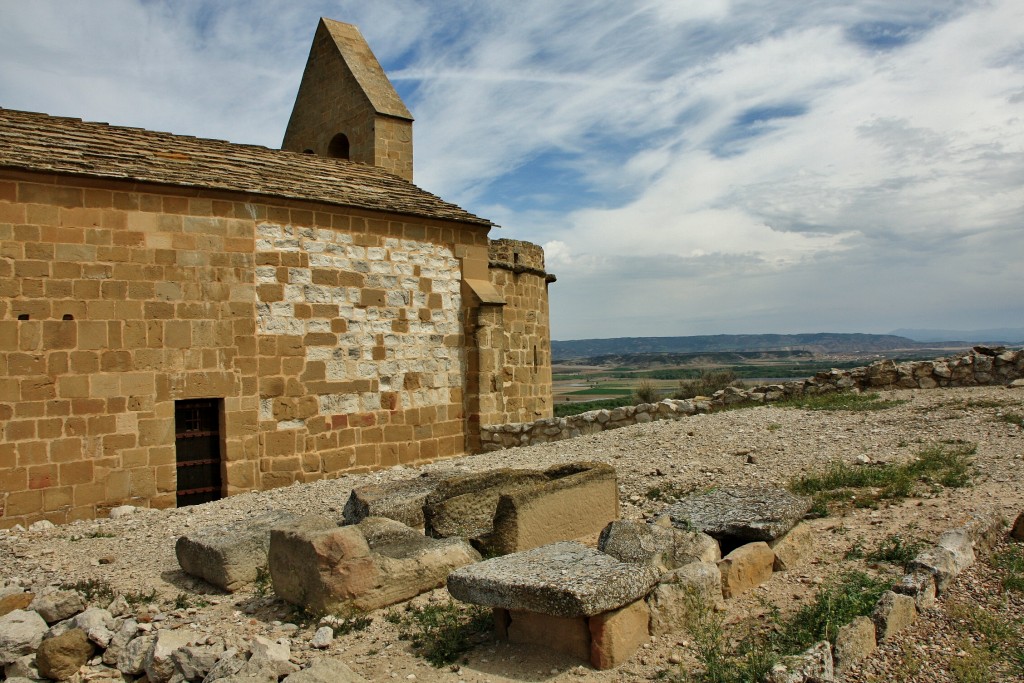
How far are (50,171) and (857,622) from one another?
9.87m

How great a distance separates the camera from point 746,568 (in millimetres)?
5602

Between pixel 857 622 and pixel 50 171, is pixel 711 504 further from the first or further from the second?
pixel 50 171

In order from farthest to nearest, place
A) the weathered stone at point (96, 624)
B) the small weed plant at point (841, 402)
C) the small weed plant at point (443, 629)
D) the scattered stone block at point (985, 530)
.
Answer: the small weed plant at point (841, 402) → the scattered stone block at point (985, 530) → the weathered stone at point (96, 624) → the small weed plant at point (443, 629)

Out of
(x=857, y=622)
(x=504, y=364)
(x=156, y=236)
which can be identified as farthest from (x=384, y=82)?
(x=857, y=622)

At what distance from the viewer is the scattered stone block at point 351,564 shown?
5.45 m

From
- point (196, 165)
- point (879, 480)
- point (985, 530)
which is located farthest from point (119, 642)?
point (196, 165)

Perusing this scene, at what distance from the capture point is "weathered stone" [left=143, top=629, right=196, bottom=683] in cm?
490

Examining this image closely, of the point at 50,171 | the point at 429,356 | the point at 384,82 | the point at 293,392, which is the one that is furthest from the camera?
the point at 384,82

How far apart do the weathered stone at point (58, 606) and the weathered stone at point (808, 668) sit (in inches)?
197

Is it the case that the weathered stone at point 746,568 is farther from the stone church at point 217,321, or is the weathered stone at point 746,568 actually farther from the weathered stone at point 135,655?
Answer: the stone church at point 217,321

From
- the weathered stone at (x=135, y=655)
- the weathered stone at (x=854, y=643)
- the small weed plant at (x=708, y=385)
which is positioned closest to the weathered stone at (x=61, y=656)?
the weathered stone at (x=135, y=655)

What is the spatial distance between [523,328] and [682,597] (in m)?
11.0

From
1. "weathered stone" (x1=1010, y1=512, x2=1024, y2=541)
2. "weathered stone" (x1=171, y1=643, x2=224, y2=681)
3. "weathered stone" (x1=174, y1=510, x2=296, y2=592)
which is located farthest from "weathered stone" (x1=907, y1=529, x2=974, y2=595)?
"weathered stone" (x1=174, y1=510, x2=296, y2=592)

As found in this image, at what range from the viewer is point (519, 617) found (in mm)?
4953
